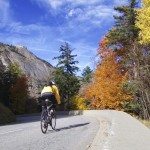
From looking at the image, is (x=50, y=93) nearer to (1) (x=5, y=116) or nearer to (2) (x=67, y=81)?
(1) (x=5, y=116)

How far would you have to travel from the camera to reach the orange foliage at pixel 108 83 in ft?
185

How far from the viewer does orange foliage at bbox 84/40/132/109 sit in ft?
185

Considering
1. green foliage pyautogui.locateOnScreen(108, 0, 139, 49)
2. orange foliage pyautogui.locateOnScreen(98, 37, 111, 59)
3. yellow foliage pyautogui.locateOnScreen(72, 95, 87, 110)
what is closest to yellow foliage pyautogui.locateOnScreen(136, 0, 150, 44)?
green foliage pyautogui.locateOnScreen(108, 0, 139, 49)

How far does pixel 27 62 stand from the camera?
10938cm

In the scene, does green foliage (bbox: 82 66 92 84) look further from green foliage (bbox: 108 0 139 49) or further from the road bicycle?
the road bicycle

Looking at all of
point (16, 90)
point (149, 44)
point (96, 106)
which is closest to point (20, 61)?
point (16, 90)

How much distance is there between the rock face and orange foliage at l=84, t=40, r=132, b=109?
122 feet

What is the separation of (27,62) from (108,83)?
54.6m

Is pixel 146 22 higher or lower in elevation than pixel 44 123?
higher

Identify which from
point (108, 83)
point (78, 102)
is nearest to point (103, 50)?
point (108, 83)

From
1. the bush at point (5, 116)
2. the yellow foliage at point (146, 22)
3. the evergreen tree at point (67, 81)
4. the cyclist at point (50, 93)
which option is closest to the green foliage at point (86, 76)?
the evergreen tree at point (67, 81)

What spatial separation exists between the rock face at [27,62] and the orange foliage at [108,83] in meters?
37.2

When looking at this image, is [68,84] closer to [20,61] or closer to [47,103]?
[20,61]

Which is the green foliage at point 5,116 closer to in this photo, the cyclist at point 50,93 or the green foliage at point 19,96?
the cyclist at point 50,93
